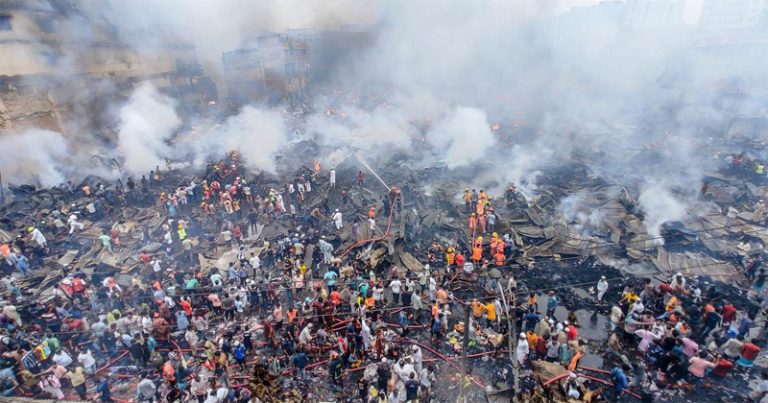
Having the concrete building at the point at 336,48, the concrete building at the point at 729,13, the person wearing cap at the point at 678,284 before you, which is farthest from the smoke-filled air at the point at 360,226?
the concrete building at the point at 729,13

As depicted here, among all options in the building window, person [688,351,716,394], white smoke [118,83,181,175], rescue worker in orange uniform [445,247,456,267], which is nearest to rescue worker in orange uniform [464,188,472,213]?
rescue worker in orange uniform [445,247,456,267]

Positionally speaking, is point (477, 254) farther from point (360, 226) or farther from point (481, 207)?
point (360, 226)

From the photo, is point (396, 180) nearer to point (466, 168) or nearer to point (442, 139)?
point (466, 168)

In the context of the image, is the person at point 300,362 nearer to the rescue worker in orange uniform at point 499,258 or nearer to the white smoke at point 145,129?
the rescue worker in orange uniform at point 499,258

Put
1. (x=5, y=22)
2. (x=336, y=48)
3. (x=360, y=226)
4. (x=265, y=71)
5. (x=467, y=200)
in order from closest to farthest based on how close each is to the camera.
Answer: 1. (x=360, y=226)
2. (x=467, y=200)
3. (x=5, y=22)
4. (x=265, y=71)
5. (x=336, y=48)

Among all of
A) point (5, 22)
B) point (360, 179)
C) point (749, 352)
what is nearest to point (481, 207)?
point (360, 179)
